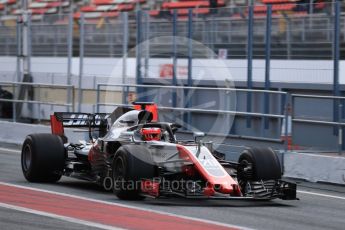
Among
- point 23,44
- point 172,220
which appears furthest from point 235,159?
point 23,44

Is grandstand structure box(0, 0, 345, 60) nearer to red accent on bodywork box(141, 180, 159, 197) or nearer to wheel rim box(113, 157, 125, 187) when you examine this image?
wheel rim box(113, 157, 125, 187)

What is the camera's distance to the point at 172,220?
1014cm

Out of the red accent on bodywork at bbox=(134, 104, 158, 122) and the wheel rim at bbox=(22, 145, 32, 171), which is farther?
the wheel rim at bbox=(22, 145, 32, 171)

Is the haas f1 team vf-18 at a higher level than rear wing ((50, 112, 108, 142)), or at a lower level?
lower

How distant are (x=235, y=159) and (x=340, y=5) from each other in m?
4.69

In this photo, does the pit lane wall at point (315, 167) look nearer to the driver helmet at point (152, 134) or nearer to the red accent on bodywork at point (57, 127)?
the red accent on bodywork at point (57, 127)

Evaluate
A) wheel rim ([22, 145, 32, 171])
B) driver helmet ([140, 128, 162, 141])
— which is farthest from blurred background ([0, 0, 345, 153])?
wheel rim ([22, 145, 32, 171])

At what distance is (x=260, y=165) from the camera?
12.0 m

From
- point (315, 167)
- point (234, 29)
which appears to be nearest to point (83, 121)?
point (315, 167)

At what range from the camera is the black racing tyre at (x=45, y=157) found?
13.4m

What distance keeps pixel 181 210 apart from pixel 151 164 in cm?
79

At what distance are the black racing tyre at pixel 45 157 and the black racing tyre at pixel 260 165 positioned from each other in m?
2.97

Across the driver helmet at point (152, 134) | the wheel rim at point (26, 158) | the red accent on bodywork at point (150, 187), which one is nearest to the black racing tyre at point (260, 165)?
the driver helmet at point (152, 134)

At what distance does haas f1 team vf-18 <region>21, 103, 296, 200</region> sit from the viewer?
11336mm
